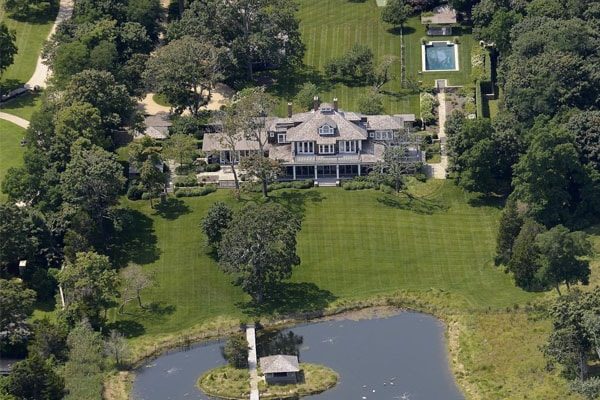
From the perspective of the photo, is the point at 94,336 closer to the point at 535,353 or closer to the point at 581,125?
the point at 535,353

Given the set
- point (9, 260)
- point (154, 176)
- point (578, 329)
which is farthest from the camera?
point (154, 176)

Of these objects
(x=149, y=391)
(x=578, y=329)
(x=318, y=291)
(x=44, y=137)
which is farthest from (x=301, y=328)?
(x=44, y=137)

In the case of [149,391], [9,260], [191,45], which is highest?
[191,45]

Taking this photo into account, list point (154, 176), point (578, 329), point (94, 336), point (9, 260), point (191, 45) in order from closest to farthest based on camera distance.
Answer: point (578, 329), point (94, 336), point (9, 260), point (154, 176), point (191, 45)

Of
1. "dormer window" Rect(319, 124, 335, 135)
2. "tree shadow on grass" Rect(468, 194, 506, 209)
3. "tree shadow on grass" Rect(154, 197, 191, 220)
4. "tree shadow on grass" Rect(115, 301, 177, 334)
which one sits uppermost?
"dormer window" Rect(319, 124, 335, 135)

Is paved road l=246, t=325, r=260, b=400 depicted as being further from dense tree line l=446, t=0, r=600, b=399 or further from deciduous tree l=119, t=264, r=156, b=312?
dense tree line l=446, t=0, r=600, b=399

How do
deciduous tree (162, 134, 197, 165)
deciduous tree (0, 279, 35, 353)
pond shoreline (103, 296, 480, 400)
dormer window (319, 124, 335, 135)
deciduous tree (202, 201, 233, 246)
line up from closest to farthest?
pond shoreline (103, 296, 480, 400) < deciduous tree (0, 279, 35, 353) < deciduous tree (202, 201, 233, 246) < deciduous tree (162, 134, 197, 165) < dormer window (319, 124, 335, 135)

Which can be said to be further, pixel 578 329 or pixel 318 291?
pixel 318 291

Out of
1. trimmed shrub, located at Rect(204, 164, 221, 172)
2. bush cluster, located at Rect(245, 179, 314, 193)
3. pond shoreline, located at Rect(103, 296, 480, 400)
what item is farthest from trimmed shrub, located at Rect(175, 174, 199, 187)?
pond shoreline, located at Rect(103, 296, 480, 400)

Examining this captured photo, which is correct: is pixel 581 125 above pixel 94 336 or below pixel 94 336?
above
